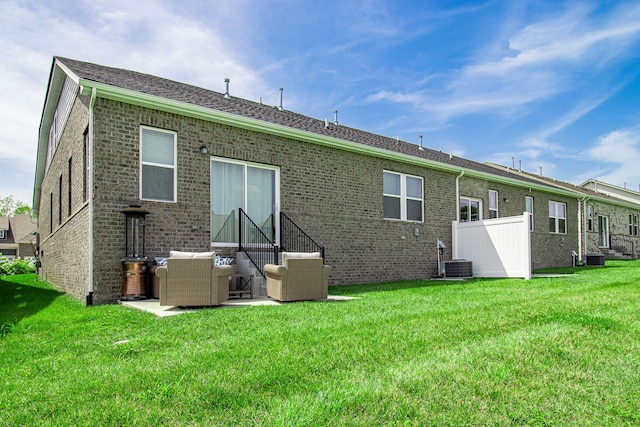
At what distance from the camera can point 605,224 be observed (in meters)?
25.3

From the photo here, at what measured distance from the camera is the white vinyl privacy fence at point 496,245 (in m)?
12.3

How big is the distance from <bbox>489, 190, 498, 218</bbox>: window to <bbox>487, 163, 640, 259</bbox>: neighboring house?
22.5ft

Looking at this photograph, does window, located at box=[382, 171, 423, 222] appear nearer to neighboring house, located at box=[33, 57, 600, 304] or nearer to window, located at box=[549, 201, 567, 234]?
neighboring house, located at box=[33, 57, 600, 304]

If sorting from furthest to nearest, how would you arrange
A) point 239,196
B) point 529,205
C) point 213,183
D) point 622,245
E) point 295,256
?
point 622,245, point 529,205, point 239,196, point 213,183, point 295,256

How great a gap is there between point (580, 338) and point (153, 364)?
12.4 ft

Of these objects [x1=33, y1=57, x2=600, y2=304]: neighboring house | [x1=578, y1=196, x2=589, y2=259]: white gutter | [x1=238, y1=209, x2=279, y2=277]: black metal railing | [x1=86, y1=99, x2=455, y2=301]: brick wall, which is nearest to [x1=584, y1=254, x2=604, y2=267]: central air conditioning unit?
[x1=578, y1=196, x2=589, y2=259]: white gutter

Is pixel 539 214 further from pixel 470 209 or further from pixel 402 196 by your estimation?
pixel 402 196

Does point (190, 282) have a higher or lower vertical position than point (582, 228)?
lower

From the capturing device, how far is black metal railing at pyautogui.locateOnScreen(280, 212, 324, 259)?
1045 cm

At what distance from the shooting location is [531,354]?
3.71m

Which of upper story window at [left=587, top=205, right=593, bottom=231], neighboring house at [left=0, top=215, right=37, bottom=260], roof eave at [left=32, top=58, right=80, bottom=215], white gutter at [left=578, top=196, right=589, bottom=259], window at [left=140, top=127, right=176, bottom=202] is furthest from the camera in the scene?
neighboring house at [left=0, top=215, right=37, bottom=260]

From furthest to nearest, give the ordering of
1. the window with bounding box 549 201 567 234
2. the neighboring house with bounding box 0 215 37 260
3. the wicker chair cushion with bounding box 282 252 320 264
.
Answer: the neighboring house with bounding box 0 215 37 260 < the window with bounding box 549 201 567 234 < the wicker chair cushion with bounding box 282 252 320 264

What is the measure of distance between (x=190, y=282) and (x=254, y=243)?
3312mm

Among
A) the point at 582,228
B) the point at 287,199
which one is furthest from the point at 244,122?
the point at 582,228
